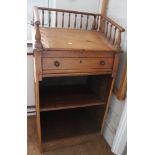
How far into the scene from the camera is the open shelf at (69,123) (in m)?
1.46

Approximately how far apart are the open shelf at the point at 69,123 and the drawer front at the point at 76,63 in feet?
1.45

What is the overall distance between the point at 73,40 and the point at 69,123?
0.77 metres

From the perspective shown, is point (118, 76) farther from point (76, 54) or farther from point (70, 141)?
point (70, 141)

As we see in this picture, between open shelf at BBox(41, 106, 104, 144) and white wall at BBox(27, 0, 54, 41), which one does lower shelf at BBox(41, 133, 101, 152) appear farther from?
white wall at BBox(27, 0, 54, 41)

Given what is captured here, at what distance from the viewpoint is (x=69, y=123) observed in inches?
62.6

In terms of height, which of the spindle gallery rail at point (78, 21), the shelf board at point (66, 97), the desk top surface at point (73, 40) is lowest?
the shelf board at point (66, 97)

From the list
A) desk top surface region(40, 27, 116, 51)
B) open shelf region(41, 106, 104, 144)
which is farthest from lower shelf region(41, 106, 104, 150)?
desk top surface region(40, 27, 116, 51)

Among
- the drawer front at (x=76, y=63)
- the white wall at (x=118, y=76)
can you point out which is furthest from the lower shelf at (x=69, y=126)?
the drawer front at (x=76, y=63)

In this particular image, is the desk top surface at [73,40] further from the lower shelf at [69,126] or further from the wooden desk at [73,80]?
the lower shelf at [69,126]

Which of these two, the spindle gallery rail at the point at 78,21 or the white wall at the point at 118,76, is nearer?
the white wall at the point at 118,76

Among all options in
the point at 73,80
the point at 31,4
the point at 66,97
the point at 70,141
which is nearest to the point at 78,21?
the point at 31,4

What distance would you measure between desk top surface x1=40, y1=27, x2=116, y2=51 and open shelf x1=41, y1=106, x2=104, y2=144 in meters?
0.56

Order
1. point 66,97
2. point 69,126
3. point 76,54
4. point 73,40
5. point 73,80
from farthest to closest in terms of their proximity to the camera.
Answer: point 73,80, point 69,126, point 66,97, point 73,40, point 76,54
